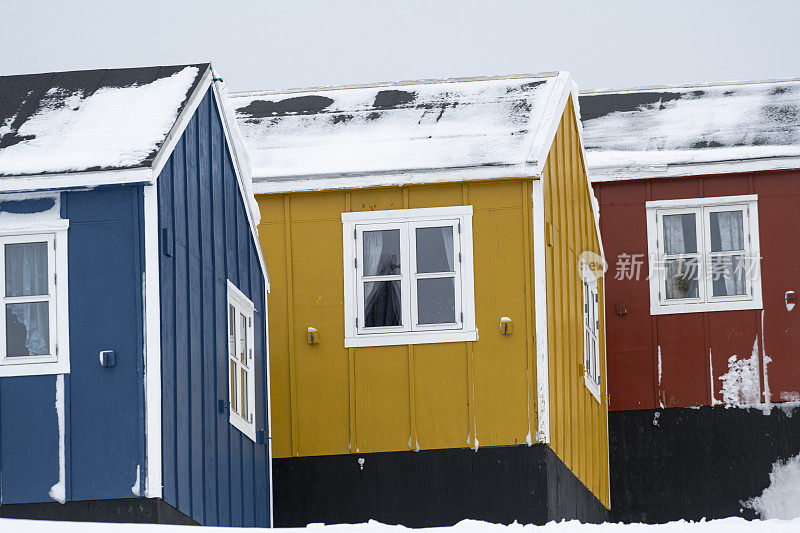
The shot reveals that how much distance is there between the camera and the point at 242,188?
17000 mm

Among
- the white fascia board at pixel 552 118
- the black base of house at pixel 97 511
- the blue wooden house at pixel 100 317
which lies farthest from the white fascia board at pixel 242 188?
the black base of house at pixel 97 511

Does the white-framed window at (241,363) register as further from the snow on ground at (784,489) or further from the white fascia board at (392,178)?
the snow on ground at (784,489)

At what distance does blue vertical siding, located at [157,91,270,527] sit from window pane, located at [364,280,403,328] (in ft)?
4.17

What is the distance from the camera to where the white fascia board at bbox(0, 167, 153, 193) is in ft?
43.4

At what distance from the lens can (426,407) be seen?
1791cm

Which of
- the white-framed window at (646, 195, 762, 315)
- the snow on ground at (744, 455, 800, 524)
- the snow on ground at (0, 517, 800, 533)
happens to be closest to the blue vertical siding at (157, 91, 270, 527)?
the snow on ground at (0, 517, 800, 533)

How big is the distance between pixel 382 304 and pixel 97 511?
5807mm

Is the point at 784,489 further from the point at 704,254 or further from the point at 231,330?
the point at 231,330

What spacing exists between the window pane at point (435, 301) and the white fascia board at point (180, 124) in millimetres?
3569

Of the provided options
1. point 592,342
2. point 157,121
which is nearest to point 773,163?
point 592,342

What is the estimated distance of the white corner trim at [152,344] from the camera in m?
13.0

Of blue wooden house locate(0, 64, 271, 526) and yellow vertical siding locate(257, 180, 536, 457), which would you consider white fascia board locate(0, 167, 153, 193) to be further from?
yellow vertical siding locate(257, 180, 536, 457)

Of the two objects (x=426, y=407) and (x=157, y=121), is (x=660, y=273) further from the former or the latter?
→ (x=157, y=121)

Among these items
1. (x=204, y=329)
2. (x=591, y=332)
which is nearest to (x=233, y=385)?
(x=204, y=329)
